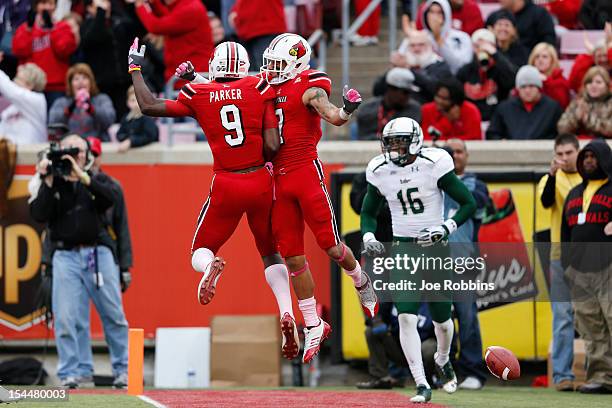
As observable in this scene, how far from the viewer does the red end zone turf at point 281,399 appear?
10.4m

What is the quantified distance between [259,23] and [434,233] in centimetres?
482

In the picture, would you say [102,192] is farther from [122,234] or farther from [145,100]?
[145,100]

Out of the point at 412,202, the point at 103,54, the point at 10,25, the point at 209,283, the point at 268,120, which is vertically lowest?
the point at 209,283

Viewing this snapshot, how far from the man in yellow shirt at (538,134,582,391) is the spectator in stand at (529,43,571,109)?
177 cm

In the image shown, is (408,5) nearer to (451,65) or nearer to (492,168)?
(451,65)

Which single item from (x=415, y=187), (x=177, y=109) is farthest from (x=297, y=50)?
(x=415, y=187)

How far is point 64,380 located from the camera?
13164 millimetres

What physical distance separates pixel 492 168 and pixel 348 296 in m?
1.91

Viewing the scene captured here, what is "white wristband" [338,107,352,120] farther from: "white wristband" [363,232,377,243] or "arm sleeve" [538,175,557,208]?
"arm sleeve" [538,175,557,208]

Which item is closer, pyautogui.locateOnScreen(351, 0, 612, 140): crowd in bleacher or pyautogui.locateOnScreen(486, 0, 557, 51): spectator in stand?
pyautogui.locateOnScreen(351, 0, 612, 140): crowd in bleacher

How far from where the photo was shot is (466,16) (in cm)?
1614

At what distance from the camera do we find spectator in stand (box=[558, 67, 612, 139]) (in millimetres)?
13984

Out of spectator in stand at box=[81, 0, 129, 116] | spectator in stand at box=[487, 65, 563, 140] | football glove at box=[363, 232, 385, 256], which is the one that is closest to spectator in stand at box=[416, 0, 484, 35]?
spectator in stand at box=[487, 65, 563, 140]

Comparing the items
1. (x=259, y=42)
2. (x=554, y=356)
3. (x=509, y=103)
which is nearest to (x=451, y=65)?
(x=509, y=103)
